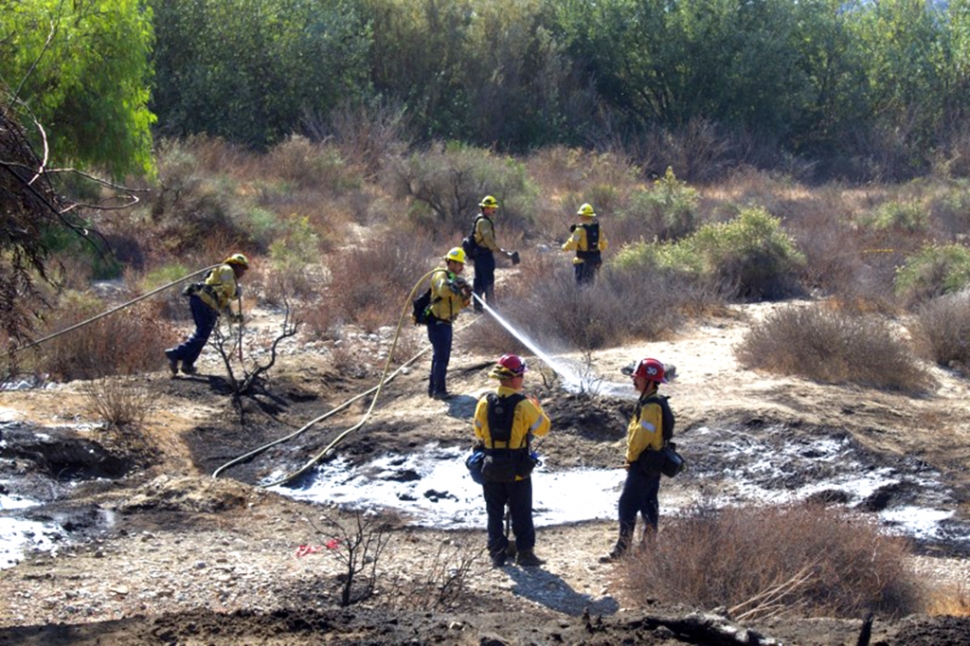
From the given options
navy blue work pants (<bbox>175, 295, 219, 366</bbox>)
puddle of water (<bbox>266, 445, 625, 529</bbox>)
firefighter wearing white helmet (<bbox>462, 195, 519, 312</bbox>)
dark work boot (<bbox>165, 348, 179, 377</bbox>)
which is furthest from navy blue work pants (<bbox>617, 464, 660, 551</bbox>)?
firefighter wearing white helmet (<bbox>462, 195, 519, 312</bbox>)

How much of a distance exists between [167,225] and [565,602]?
16370mm

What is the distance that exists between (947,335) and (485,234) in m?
6.24

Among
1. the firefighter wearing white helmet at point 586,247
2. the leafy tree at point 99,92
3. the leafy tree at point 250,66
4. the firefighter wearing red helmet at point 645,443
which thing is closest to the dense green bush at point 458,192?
the leafy tree at point 99,92

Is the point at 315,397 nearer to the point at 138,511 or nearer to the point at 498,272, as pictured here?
the point at 138,511

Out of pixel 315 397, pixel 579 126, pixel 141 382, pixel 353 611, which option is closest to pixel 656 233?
pixel 315 397

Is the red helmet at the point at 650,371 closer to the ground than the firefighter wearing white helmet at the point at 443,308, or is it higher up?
closer to the ground

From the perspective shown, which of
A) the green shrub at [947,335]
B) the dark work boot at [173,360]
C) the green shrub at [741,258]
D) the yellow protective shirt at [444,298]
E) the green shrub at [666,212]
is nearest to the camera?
the yellow protective shirt at [444,298]

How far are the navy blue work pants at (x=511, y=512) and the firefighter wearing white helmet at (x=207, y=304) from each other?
242 inches

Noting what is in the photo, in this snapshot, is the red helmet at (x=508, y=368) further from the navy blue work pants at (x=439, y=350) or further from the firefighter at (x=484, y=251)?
the firefighter at (x=484, y=251)

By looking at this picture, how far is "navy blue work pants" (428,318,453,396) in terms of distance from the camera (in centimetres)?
1327

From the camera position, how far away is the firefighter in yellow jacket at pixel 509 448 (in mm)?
8680

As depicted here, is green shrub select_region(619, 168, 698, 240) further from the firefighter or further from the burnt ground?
the burnt ground

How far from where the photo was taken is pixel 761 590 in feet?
24.6

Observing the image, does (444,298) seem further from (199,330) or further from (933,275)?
(933,275)
